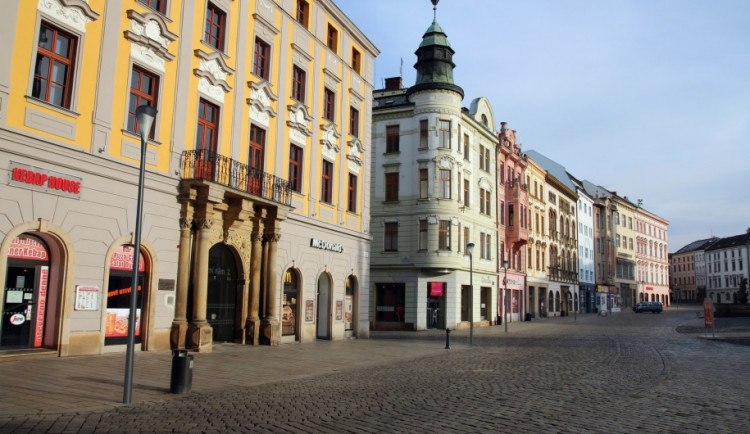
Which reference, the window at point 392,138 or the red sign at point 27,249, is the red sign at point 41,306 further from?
the window at point 392,138

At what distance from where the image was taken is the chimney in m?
46.5

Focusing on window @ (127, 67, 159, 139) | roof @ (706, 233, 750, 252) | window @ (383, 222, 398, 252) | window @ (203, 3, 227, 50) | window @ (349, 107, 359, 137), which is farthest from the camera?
roof @ (706, 233, 750, 252)

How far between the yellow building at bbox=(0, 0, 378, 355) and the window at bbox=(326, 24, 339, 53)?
0.07 m

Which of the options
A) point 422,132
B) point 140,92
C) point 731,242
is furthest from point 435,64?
point 731,242

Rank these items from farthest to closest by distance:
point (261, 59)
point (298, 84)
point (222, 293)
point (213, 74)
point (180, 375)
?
point (298, 84) → point (261, 59) → point (222, 293) → point (213, 74) → point (180, 375)

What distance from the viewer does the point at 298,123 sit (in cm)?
2394

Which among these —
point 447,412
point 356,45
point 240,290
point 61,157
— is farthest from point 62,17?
point 356,45

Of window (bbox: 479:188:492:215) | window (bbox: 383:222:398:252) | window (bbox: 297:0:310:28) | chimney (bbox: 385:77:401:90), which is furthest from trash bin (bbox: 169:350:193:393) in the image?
chimney (bbox: 385:77:401:90)

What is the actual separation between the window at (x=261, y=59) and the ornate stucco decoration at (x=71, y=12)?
7065mm

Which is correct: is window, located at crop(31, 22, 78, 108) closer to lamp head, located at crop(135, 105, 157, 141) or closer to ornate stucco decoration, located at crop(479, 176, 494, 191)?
lamp head, located at crop(135, 105, 157, 141)

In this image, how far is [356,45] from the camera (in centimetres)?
2931

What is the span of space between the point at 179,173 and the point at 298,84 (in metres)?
8.11

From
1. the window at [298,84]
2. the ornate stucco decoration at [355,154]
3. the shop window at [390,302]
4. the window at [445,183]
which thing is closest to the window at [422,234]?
the window at [445,183]

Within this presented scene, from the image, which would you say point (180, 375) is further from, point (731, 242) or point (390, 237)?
point (731, 242)
